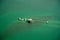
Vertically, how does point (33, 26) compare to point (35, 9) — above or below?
below

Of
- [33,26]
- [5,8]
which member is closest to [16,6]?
[5,8]

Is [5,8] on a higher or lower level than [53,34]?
higher

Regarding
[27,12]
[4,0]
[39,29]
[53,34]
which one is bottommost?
[53,34]

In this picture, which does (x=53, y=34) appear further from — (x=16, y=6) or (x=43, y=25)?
(x=16, y=6)

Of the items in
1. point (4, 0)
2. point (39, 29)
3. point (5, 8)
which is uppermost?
point (4, 0)

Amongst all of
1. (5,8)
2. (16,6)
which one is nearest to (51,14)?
(16,6)

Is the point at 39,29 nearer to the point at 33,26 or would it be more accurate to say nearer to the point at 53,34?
the point at 33,26
